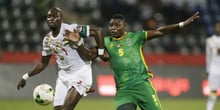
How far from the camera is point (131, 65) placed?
10023 millimetres

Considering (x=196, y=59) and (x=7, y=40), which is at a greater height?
(x=7, y=40)

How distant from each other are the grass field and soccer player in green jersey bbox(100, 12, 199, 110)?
6.45 metres

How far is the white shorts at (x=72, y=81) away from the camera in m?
10.4

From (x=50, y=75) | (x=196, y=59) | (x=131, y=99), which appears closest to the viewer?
(x=131, y=99)

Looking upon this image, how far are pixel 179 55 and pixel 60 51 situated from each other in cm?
1116

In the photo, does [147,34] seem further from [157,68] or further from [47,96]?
[157,68]

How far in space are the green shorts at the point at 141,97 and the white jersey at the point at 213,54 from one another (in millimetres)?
6268

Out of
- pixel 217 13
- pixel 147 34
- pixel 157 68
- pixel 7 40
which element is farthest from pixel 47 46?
pixel 217 13

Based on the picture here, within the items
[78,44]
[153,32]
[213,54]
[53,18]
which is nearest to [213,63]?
[213,54]

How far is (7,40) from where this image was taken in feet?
69.8

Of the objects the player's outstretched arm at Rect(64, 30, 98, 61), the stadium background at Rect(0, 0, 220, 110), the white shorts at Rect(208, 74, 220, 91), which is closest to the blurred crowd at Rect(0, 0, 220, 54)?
the stadium background at Rect(0, 0, 220, 110)

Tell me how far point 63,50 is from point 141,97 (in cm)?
152

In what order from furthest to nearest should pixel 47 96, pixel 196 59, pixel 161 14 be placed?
pixel 161 14
pixel 196 59
pixel 47 96

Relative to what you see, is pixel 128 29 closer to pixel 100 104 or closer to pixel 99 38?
pixel 100 104
